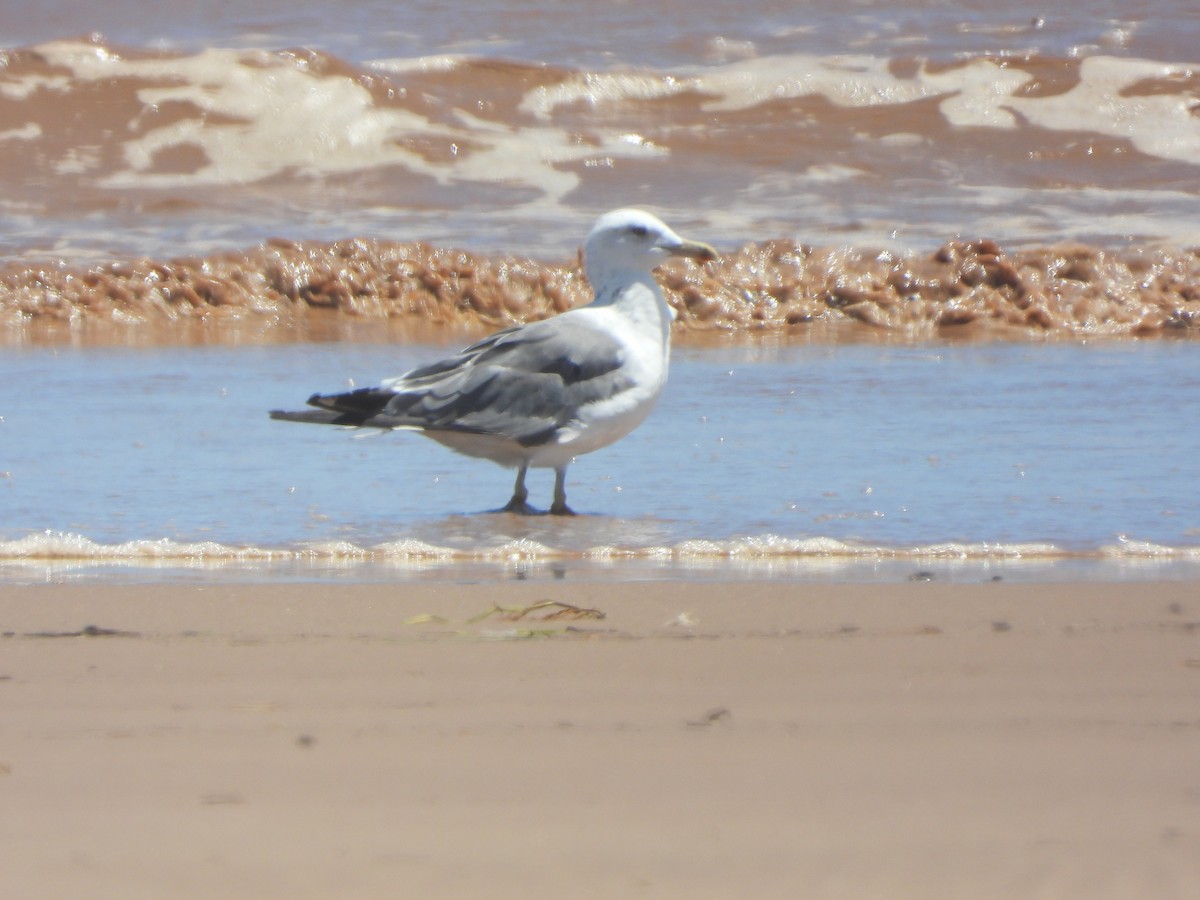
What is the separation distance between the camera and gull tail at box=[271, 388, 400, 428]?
15.7 feet

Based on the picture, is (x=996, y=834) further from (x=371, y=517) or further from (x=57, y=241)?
(x=57, y=241)

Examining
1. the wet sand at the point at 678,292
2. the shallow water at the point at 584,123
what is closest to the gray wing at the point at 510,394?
the wet sand at the point at 678,292

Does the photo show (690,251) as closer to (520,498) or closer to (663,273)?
(520,498)

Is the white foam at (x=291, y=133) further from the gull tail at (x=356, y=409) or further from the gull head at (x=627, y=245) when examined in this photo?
the gull tail at (x=356, y=409)

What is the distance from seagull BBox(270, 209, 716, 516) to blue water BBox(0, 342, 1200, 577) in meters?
0.16

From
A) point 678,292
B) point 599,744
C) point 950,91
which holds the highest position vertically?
point 950,91

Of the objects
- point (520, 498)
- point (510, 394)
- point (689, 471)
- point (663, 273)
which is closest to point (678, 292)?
point (663, 273)

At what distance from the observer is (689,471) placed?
4918 mm

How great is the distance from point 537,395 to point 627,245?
0.61 metres

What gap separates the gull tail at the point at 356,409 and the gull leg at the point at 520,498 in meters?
0.36

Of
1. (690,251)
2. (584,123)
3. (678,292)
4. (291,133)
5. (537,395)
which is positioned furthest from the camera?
(584,123)

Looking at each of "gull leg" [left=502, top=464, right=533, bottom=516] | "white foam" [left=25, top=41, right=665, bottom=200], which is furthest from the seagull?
"white foam" [left=25, top=41, right=665, bottom=200]

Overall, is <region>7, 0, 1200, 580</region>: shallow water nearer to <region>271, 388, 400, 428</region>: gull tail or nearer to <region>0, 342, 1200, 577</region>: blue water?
<region>0, 342, 1200, 577</region>: blue water

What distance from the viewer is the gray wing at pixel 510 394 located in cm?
475
